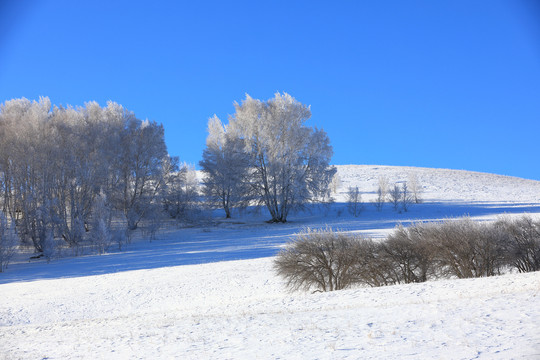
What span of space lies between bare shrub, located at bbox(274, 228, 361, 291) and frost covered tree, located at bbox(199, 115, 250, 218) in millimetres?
24515

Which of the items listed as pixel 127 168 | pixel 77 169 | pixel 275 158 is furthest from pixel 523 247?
pixel 127 168

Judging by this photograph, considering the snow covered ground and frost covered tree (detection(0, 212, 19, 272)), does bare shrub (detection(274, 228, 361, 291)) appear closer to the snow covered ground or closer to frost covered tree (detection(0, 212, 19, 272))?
the snow covered ground

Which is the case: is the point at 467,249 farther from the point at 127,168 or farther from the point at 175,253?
the point at 127,168

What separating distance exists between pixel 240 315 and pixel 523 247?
12510 millimetres

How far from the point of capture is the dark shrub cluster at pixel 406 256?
14.5 metres

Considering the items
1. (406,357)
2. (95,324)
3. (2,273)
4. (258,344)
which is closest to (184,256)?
(2,273)

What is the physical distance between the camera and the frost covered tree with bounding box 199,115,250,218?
129 feet

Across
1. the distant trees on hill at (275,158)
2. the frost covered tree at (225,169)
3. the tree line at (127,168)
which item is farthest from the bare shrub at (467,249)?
the frost covered tree at (225,169)

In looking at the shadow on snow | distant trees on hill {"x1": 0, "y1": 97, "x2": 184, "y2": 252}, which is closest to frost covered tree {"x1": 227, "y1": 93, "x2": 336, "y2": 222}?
the shadow on snow

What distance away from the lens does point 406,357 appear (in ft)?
18.7

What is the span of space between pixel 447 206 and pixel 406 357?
40.6 m

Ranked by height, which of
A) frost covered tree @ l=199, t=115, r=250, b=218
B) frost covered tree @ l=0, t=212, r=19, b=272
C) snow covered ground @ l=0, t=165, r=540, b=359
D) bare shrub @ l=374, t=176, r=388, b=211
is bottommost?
snow covered ground @ l=0, t=165, r=540, b=359

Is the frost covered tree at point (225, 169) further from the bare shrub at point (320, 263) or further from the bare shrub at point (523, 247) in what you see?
the bare shrub at point (523, 247)

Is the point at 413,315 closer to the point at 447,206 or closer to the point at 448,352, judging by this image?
the point at 448,352
